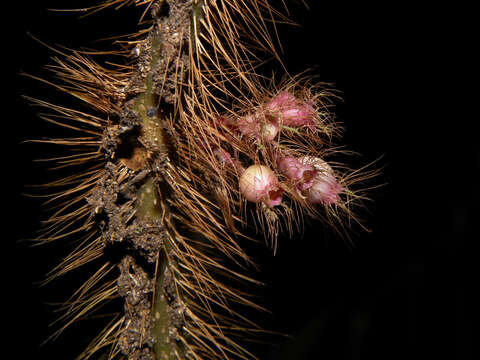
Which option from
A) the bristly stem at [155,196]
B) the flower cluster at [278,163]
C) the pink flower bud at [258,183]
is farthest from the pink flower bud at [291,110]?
the bristly stem at [155,196]

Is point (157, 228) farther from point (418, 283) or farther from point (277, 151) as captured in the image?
point (418, 283)

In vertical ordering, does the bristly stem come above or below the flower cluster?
below

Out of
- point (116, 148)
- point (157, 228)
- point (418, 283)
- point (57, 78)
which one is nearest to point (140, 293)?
point (157, 228)

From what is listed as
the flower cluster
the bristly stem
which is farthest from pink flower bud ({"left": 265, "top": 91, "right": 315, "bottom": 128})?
the bristly stem

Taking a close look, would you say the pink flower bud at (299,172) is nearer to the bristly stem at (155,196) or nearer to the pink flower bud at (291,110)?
the pink flower bud at (291,110)

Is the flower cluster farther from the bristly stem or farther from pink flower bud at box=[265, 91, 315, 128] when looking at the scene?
the bristly stem

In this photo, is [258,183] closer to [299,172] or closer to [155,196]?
[299,172]
